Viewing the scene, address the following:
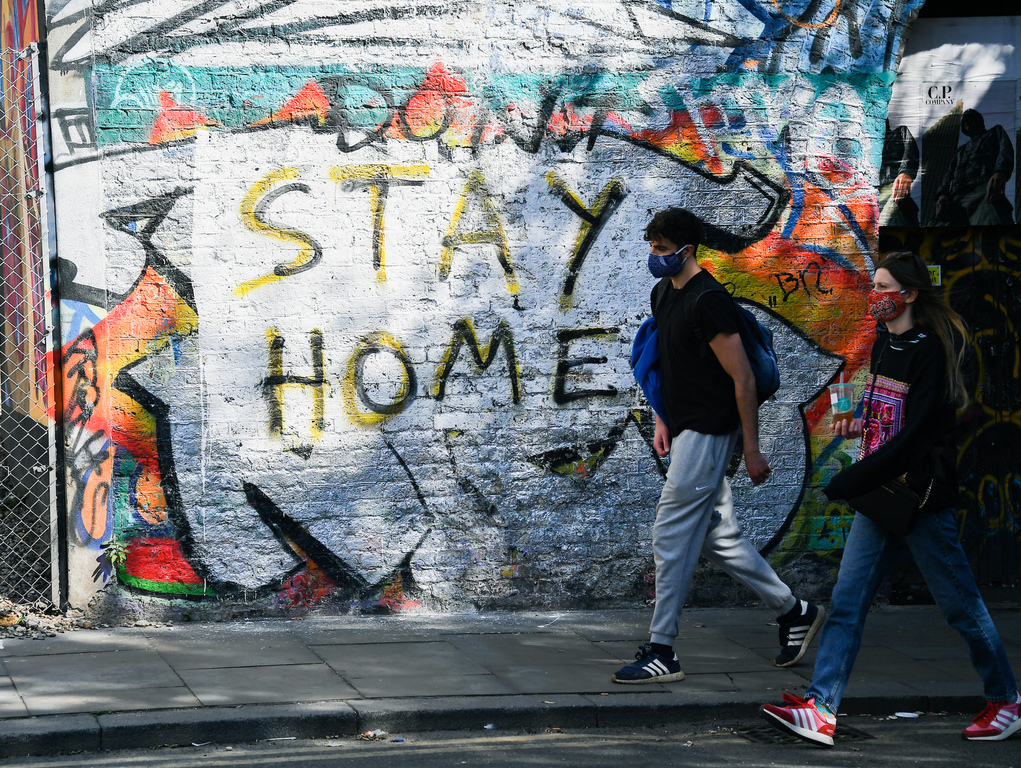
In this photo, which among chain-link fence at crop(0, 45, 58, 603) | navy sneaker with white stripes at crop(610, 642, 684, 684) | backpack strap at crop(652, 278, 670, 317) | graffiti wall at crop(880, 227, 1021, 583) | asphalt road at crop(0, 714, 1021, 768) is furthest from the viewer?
graffiti wall at crop(880, 227, 1021, 583)

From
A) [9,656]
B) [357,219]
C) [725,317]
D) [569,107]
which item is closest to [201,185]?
[357,219]

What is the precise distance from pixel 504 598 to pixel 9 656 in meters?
2.69

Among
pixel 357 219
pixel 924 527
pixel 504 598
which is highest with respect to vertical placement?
pixel 357 219

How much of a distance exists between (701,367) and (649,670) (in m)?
1.44

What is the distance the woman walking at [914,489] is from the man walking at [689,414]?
61cm

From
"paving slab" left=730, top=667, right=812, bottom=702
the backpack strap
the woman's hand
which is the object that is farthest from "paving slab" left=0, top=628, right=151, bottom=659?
the woman's hand

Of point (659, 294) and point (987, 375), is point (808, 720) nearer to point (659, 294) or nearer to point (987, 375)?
point (659, 294)

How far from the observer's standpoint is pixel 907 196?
23.1 feet

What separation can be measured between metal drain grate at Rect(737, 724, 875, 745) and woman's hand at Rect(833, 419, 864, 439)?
130cm

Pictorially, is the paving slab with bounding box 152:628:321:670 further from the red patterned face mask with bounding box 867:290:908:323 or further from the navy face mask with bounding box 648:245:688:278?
the red patterned face mask with bounding box 867:290:908:323

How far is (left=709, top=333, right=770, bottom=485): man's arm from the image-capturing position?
513 cm

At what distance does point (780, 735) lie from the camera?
4.87 meters

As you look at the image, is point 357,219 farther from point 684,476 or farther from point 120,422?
point 684,476

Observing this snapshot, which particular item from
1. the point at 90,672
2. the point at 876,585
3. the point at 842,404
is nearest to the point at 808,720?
the point at 876,585
